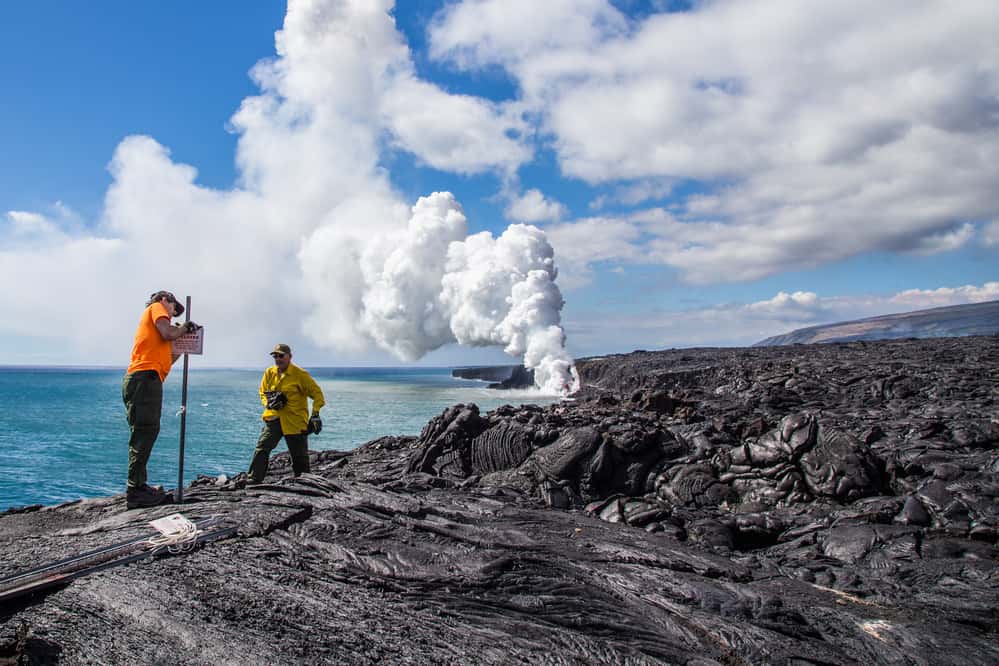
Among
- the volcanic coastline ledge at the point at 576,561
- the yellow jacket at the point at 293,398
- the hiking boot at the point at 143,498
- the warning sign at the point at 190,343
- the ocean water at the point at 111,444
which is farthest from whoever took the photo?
the ocean water at the point at 111,444

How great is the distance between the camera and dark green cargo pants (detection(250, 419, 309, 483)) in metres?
7.83

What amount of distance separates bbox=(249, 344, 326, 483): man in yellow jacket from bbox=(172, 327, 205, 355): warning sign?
1172mm

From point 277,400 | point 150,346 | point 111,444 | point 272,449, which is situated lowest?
point 111,444

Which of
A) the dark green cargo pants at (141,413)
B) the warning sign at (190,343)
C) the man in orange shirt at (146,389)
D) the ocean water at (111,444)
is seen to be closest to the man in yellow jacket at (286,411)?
the warning sign at (190,343)

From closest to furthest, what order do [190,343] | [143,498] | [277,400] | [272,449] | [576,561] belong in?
1. [576,561]
2. [143,498]
3. [190,343]
4. [272,449]
5. [277,400]

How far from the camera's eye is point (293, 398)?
7.96m

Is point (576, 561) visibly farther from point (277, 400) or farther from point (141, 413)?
point (277, 400)

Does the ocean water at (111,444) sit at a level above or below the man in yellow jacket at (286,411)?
below

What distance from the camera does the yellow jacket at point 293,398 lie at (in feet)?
26.1

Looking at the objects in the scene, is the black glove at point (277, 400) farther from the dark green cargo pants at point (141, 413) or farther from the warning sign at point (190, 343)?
the dark green cargo pants at point (141, 413)

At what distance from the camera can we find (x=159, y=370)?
6.27 m

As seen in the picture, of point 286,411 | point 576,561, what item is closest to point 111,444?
point 286,411

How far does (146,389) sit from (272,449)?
6.37ft

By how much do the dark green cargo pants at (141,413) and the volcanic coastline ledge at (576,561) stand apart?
0.50 metres
